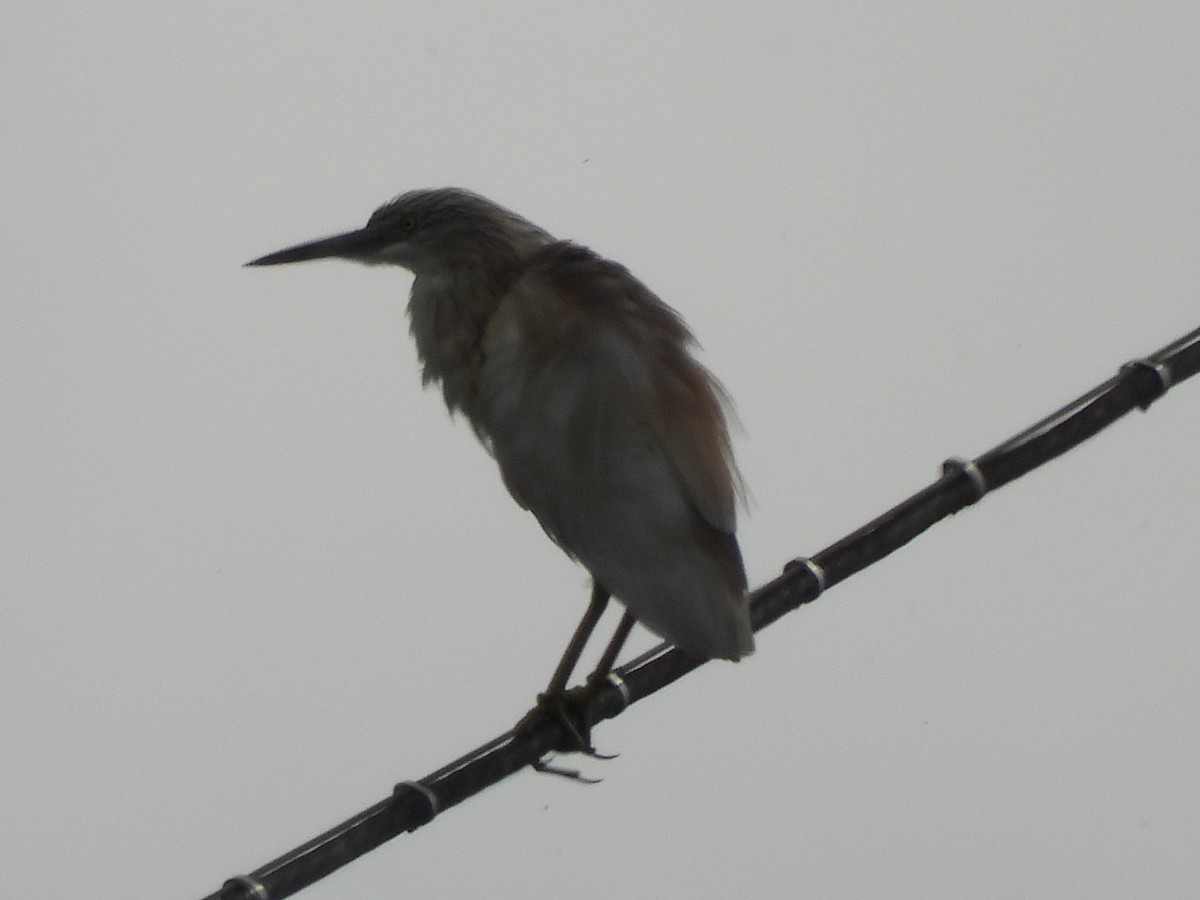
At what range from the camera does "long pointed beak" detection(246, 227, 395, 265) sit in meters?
3.29

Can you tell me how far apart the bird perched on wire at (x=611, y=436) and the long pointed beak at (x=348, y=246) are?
1.02 feet

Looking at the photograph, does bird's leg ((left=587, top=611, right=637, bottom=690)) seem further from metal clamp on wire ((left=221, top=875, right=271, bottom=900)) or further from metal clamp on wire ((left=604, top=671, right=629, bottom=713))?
metal clamp on wire ((left=221, top=875, right=271, bottom=900))

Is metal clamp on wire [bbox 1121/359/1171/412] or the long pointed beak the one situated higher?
the long pointed beak

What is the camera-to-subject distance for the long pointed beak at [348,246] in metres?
3.29

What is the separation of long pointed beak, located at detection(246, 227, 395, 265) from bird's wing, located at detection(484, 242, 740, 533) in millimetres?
449

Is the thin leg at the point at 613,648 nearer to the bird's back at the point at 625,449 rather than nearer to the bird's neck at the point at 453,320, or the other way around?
the bird's back at the point at 625,449

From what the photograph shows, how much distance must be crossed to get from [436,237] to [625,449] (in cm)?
84

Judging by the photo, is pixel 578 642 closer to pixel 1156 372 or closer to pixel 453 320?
pixel 453 320

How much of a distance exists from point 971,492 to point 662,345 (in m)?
0.73

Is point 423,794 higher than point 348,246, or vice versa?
point 348,246

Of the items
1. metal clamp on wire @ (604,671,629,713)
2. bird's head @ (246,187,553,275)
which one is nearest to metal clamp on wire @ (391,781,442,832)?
metal clamp on wire @ (604,671,629,713)

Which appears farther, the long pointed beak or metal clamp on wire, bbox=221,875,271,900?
the long pointed beak

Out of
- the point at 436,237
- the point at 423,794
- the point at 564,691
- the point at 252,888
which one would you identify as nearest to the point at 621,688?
the point at 564,691

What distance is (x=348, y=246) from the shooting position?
10.8 ft
